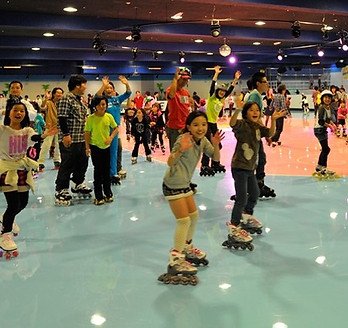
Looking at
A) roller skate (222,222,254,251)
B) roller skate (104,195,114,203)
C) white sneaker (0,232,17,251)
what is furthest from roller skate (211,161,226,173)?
white sneaker (0,232,17,251)

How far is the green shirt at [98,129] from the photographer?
498 centimetres

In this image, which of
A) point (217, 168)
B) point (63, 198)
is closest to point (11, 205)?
point (63, 198)

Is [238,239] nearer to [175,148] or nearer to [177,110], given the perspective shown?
[175,148]

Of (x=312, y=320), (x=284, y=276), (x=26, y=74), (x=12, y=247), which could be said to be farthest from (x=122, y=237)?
(x=26, y=74)

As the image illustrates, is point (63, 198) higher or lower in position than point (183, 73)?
lower

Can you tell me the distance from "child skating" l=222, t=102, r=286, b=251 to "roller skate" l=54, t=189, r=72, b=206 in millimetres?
2145

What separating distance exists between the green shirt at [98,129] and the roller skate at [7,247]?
1737mm

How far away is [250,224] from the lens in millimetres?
3838

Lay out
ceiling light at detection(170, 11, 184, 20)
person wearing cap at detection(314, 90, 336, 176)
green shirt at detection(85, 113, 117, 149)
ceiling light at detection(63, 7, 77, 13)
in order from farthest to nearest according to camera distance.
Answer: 1. ceiling light at detection(170, 11, 184, 20)
2. ceiling light at detection(63, 7, 77, 13)
3. person wearing cap at detection(314, 90, 336, 176)
4. green shirt at detection(85, 113, 117, 149)

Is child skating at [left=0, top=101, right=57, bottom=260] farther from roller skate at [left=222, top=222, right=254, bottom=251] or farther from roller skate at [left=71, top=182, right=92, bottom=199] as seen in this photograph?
roller skate at [left=71, top=182, right=92, bottom=199]

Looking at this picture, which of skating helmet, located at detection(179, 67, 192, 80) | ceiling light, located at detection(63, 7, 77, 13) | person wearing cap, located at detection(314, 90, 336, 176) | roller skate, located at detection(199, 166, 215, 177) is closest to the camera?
skating helmet, located at detection(179, 67, 192, 80)

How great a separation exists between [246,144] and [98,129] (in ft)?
6.54

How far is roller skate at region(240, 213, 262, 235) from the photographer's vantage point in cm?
380

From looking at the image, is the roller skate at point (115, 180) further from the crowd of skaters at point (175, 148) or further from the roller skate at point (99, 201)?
the roller skate at point (99, 201)
